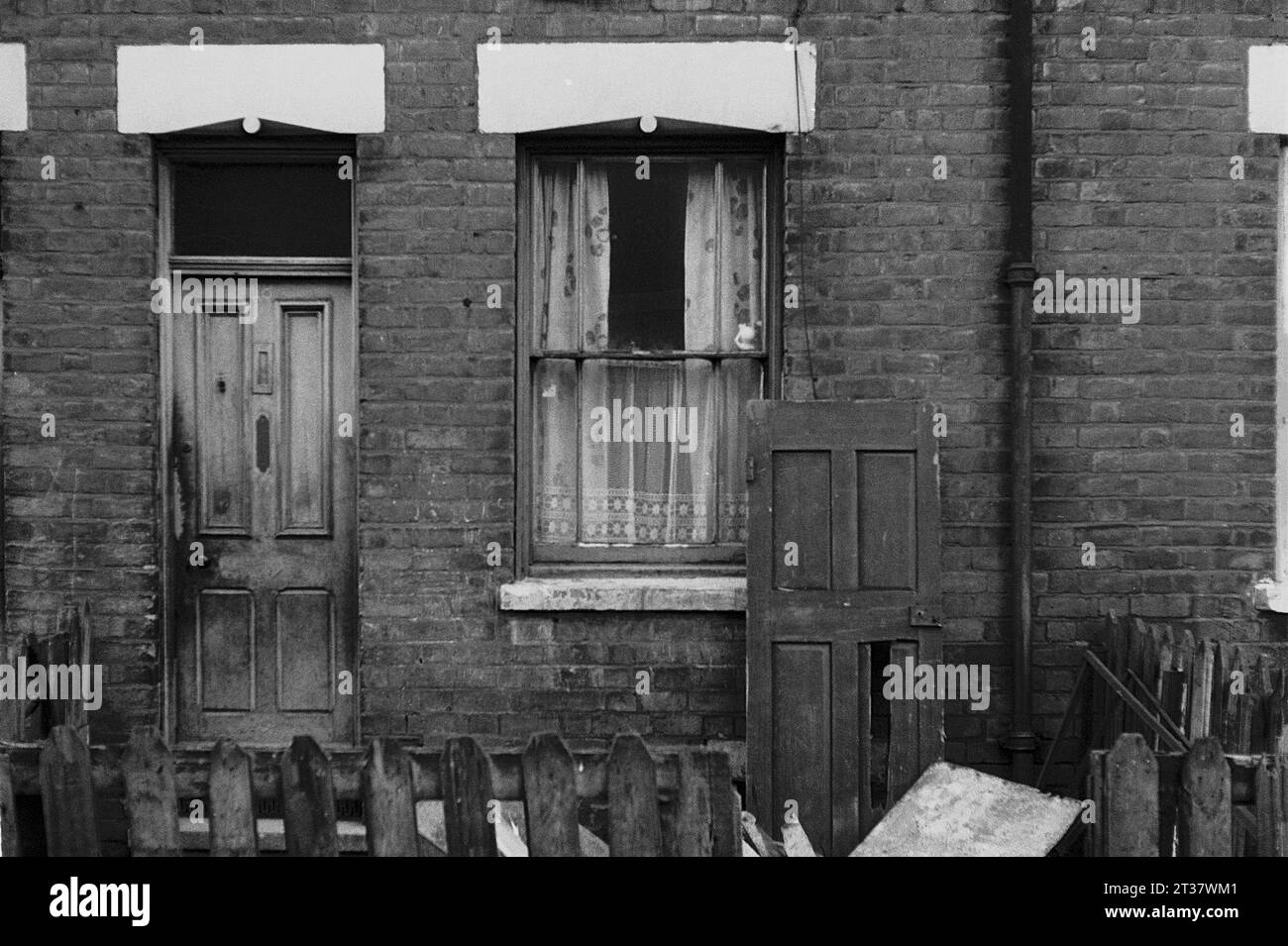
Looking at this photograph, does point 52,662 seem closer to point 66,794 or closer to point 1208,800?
point 66,794

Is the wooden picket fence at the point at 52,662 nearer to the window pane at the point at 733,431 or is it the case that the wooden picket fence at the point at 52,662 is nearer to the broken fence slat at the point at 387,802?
the broken fence slat at the point at 387,802

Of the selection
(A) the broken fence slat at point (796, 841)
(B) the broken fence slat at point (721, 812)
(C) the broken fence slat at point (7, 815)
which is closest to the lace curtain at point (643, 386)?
(A) the broken fence slat at point (796, 841)

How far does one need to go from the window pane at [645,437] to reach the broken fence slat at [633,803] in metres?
2.35

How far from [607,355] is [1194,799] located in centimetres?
320

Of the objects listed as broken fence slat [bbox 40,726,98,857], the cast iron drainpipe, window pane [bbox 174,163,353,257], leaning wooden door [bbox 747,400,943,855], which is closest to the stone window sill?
leaning wooden door [bbox 747,400,943,855]

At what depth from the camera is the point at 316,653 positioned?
5.36 meters

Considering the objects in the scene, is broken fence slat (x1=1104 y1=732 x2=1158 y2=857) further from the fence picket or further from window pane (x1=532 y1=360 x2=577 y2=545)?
window pane (x1=532 y1=360 x2=577 y2=545)

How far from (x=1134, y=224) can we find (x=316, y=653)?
444cm

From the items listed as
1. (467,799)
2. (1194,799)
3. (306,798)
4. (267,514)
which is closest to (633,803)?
(467,799)

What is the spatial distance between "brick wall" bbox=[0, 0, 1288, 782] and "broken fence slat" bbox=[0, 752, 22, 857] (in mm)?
2121

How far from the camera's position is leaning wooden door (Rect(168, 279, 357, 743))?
5.33 m

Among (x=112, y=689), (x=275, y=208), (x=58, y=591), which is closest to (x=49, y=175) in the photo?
(x=275, y=208)

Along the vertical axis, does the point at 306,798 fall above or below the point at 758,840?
above

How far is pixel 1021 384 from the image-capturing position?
200 inches
